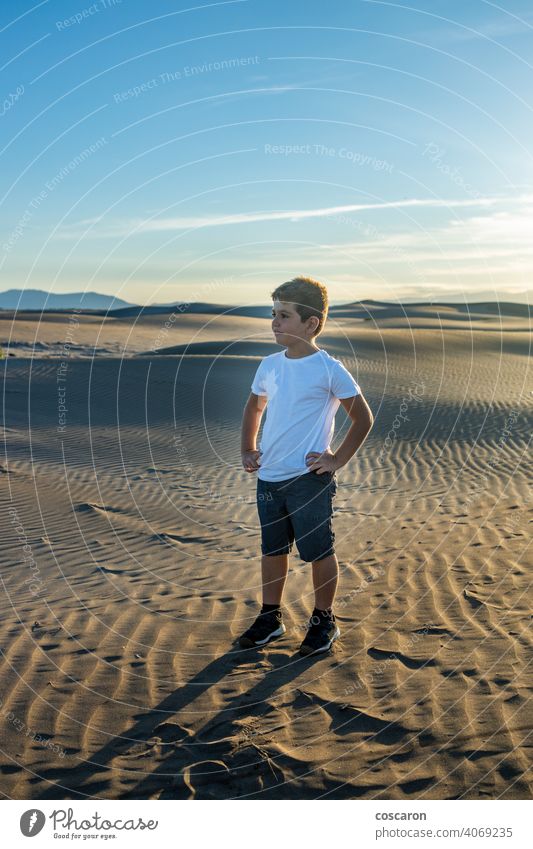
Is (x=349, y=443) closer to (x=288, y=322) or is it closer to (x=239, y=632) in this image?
(x=288, y=322)

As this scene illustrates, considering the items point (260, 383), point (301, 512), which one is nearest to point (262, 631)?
point (301, 512)

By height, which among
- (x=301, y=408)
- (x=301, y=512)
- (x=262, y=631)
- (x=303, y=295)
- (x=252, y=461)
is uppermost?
(x=303, y=295)

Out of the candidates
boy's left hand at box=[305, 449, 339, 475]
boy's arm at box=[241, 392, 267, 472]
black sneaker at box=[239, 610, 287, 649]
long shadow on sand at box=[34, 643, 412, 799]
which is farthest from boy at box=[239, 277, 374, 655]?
long shadow on sand at box=[34, 643, 412, 799]

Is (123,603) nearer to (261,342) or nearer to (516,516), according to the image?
(516,516)

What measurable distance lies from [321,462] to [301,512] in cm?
34

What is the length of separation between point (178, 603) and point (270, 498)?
180 centimetres

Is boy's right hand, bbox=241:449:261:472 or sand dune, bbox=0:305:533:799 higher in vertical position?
boy's right hand, bbox=241:449:261:472

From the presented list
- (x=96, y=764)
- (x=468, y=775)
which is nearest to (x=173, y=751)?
(x=96, y=764)

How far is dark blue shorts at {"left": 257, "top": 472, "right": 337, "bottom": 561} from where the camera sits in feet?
16.4

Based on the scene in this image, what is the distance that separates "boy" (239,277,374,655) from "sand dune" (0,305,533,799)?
79 cm

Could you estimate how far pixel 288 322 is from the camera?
5.00 meters

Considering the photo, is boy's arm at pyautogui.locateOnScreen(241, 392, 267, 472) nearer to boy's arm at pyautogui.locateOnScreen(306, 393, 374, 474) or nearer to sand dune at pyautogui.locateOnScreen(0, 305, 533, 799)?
boy's arm at pyautogui.locateOnScreen(306, 393, 374, 474)

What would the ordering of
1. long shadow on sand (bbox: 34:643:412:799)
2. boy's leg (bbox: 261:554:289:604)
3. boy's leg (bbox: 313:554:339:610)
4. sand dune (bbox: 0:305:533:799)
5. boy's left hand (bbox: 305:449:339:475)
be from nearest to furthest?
long shadow on sand (bbox: 34:643:412:799)
sand dune (bbox: 0:305:533:799)
boy's left hand (bbox: 305:449:339:475)
boy's leg (bbox: 313:554:339:610)
boy's leg (bbox: 261:554:289:604)

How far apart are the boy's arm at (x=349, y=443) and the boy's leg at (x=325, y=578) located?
0.61 meters
